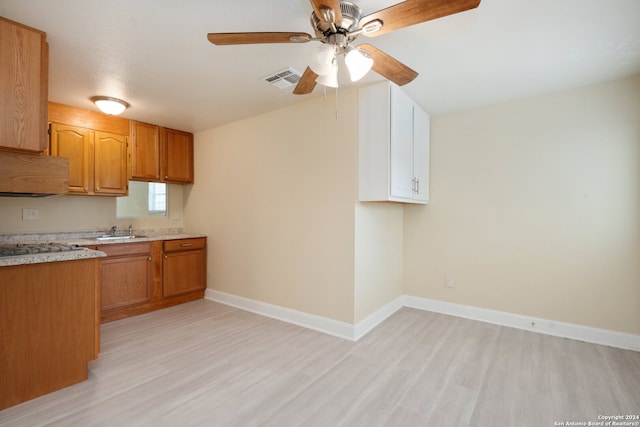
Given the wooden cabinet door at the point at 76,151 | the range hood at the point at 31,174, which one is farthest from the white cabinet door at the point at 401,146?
the wooden cabinet door at the point at 76,151

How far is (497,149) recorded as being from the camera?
310cm

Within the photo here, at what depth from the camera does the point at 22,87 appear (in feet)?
5.95

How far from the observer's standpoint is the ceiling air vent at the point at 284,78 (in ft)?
7.97

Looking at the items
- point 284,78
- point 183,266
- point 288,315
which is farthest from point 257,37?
point 183,266

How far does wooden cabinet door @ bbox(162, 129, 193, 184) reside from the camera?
3.96 metres

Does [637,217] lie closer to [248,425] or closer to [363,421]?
[363,421]

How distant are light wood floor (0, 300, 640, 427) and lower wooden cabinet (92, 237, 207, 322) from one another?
418 mm

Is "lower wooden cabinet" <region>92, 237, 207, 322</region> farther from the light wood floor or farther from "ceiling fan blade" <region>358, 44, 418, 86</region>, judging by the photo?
"ceiling fan blade" <region>358, 44, 418, 86</region>

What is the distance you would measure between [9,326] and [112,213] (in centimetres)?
223

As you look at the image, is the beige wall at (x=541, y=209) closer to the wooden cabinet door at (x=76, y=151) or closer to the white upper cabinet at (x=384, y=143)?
the white upper cabinet at (x=384, y=143)

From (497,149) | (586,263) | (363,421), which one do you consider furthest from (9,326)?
(586,263)

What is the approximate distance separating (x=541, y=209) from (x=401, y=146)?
148 cm

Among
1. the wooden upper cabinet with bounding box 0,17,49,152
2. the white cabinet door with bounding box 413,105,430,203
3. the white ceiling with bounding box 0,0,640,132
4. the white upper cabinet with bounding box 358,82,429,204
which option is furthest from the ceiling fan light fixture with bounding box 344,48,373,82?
the wooden upper cabinet with bounding box 0,17,49,152

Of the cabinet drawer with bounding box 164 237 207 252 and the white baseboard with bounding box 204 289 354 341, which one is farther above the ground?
the cabinet drawer with bounding box 164 237 207 252
